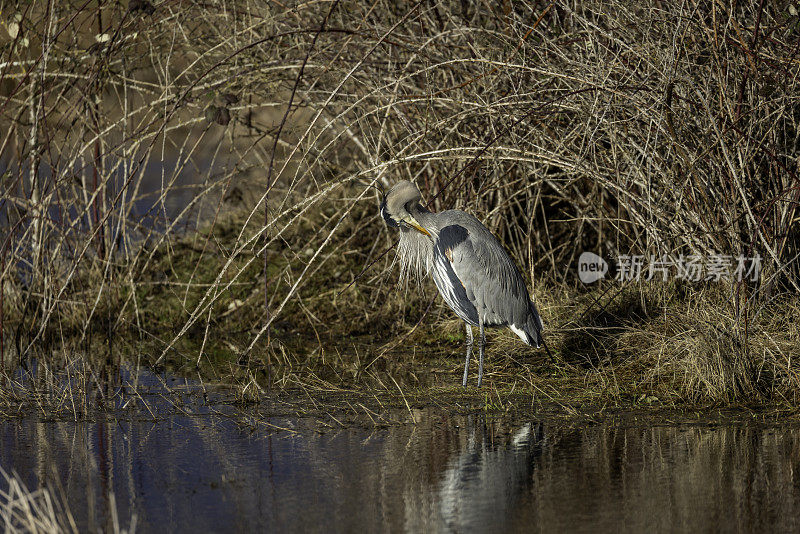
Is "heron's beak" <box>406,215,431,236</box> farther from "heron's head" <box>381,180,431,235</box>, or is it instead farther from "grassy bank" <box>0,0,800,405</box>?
"grassy bank" <box>0,0,800,405</box>

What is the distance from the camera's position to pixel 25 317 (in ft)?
27.0

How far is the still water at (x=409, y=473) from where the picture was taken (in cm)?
394

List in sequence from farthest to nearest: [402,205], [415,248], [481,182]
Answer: [481,182] → [415,248] → [402,205]

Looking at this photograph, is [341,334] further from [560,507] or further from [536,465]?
[560,507]

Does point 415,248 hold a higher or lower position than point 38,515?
higher

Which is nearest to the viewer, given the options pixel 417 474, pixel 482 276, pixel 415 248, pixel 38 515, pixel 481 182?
pixel 38 515

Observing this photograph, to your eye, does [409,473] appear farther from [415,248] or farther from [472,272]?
[415,248]

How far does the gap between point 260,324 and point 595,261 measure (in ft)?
9.18

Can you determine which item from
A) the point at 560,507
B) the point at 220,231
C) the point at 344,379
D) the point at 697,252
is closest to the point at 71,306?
the point at 220,231

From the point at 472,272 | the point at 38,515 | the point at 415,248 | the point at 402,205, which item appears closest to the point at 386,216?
the point at 402,205

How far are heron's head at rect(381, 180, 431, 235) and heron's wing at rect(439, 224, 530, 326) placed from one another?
8.2 inches

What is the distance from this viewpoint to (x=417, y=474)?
457 cm

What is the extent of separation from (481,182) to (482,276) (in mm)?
1382

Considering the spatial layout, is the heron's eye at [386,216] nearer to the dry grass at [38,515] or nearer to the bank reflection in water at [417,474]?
the bank reflection in water at [417,474]
